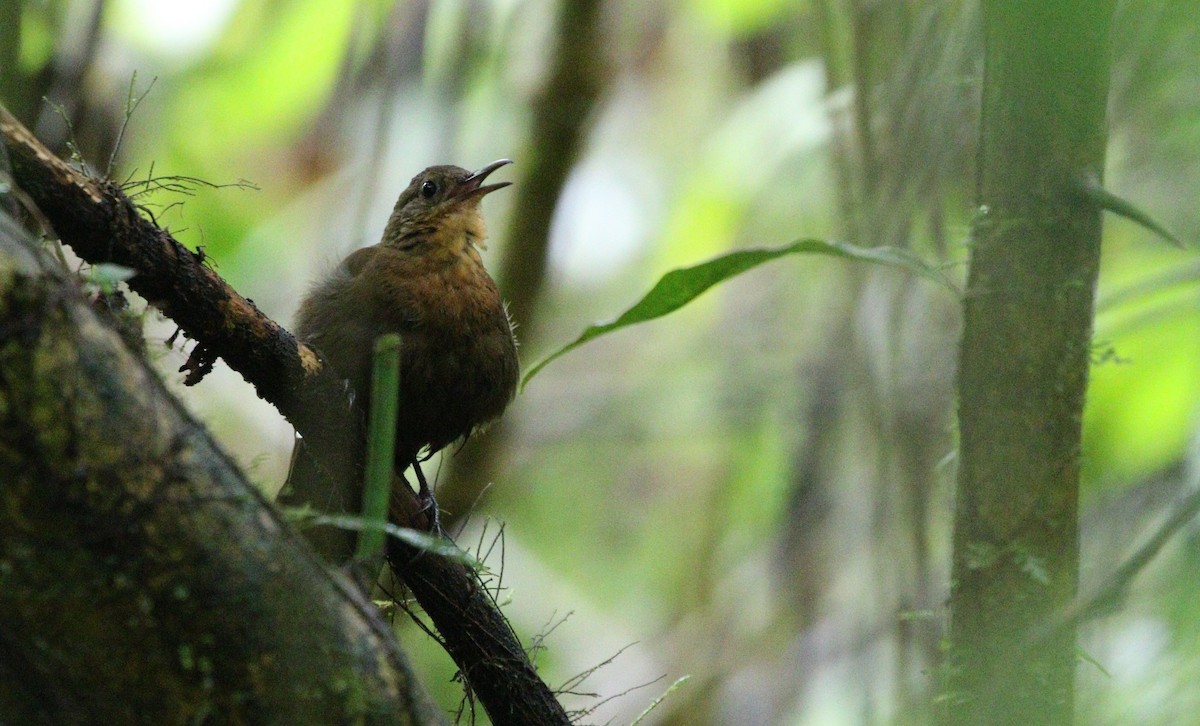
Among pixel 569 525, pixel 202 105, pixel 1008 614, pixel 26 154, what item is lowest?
pixel 1008 614

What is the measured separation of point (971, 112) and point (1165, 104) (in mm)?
1102

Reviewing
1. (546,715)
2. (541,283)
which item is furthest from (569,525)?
(546,715)

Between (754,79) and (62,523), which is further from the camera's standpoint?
(754,79)

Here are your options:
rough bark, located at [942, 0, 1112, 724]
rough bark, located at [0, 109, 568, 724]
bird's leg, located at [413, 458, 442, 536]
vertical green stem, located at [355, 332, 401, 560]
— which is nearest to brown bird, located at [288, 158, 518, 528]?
bird's leg, located at [413, 458, 442, 536]

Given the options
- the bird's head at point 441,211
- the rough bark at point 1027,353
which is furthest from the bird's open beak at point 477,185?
the rough bark at point 1027,353

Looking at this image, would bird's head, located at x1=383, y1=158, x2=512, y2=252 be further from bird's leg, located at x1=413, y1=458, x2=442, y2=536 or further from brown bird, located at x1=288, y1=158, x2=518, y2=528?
bird's leg, located at x1=413, y1=458, x2=442, y2=536

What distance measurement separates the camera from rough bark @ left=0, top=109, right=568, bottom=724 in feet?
5.67

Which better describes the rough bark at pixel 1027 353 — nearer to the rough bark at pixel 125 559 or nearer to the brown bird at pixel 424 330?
the rough bark at pixel 125 559

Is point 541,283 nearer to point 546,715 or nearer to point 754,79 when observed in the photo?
point 754,79

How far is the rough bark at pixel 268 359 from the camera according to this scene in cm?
173

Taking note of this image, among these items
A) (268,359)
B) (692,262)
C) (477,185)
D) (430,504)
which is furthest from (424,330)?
(692,262)

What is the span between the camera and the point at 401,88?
206 inches

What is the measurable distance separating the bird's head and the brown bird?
0.01 meters

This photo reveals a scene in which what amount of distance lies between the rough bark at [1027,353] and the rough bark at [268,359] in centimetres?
79
